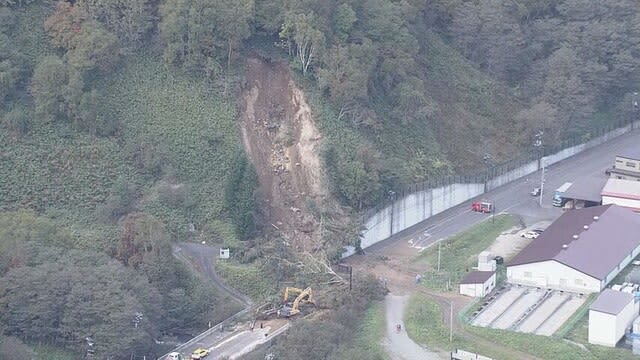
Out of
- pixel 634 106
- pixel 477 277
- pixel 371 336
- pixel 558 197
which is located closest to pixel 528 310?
pixel 477 277

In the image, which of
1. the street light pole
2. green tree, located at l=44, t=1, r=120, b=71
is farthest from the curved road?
green tree, located at l=44, t=1, r=120, b=71

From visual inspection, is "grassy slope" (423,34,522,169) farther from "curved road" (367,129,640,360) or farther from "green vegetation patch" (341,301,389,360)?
"green vegetation patch" (341,301,389,360)

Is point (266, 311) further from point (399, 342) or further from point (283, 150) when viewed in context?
point (283, 150)

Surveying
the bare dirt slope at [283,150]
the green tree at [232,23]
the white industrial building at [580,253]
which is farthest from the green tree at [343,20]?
the white industrial building at [580,253]

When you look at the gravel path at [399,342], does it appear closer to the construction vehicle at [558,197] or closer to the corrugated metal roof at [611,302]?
the corrugated metal roof at [611,302]

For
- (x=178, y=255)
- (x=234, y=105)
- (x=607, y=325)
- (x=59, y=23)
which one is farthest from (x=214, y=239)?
(x=607, y=325)
